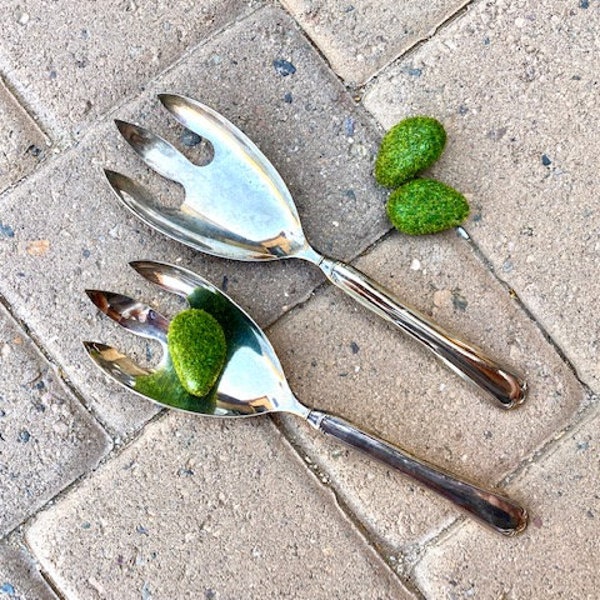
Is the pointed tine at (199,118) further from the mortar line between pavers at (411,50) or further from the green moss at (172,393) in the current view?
the green moss at (172,393)

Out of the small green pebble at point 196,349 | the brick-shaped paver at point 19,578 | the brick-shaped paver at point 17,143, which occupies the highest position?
the brick-shaped paver at point 17,143

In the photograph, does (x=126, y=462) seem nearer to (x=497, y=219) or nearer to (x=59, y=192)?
(x=59, y=192)

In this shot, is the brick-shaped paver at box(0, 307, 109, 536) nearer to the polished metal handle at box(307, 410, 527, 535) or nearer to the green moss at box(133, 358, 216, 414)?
the green moss at box(133, 358, 216, 414)

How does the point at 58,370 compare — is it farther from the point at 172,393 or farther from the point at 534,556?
the point at 534,556

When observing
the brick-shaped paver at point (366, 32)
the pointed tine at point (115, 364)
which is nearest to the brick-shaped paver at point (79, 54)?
the brick-shaped paver at point (366, 32)

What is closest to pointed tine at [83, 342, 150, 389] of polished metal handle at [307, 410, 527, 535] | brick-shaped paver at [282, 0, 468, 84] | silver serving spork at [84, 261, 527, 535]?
silver serving spork at [84, 261, 527, 535]

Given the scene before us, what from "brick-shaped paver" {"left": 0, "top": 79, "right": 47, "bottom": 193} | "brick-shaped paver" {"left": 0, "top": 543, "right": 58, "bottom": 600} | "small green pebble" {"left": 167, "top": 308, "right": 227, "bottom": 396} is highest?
"brick-shaped paver" {"left": 0, "top": 79, "right": 47, "bottom": 193}
